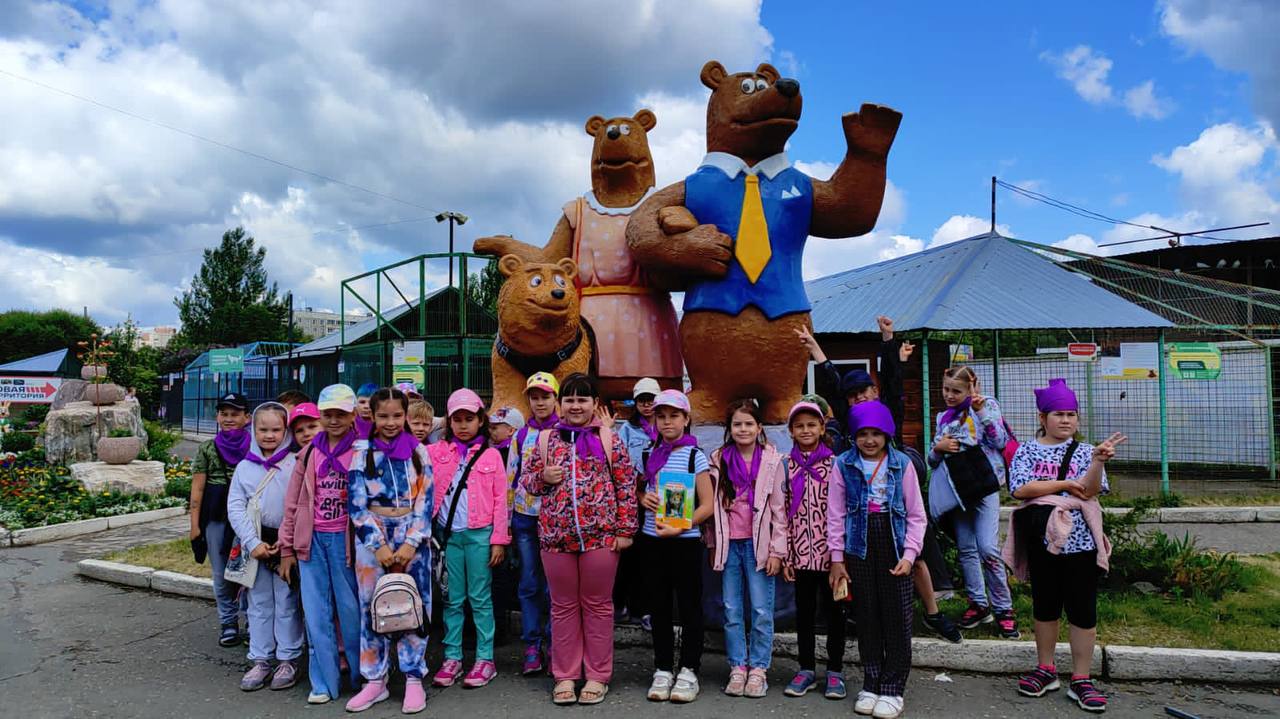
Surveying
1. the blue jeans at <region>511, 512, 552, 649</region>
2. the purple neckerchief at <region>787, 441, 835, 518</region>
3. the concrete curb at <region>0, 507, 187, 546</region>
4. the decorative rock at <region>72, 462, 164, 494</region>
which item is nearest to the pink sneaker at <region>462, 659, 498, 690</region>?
the blue jeans at <region>511, 512, 552, 649</region>

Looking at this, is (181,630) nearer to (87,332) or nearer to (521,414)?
(521,414)

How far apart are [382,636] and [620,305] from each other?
8.42 ft

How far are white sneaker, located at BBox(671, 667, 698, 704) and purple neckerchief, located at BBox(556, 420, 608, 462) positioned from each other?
3.70 feet

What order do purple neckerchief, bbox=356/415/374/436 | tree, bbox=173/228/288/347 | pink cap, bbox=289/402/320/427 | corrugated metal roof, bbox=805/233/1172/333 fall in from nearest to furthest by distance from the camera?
purple neckerchief, bbox=356/415/374/436, pink cap, bbox=289/402/320/427, corrugated metal roof, bbox=805/233/1172/333, tree, bbox=173/228/288/347

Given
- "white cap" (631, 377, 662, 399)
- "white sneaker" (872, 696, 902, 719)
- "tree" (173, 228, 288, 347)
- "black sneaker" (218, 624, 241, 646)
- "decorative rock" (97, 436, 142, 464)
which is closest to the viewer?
"white sneaker" (872, 696, 902, 719)

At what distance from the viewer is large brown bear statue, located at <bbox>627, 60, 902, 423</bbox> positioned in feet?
16.1

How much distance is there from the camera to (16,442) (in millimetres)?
15109

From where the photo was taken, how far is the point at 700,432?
5055 mm

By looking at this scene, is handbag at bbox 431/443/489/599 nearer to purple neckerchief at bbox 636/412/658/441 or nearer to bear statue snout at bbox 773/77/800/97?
purple neckerchief at bbox 636/412/658/441

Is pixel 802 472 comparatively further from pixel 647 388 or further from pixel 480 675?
pixel 480 675

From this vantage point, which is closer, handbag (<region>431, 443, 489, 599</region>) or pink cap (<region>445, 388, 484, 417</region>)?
handbag (<region>431, 443, 489, 599</region>)

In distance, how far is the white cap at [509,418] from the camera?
4.63m

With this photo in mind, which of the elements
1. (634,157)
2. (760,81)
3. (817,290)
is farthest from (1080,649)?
(817,290)

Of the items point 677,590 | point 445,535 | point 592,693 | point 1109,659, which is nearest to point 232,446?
point 445,535
